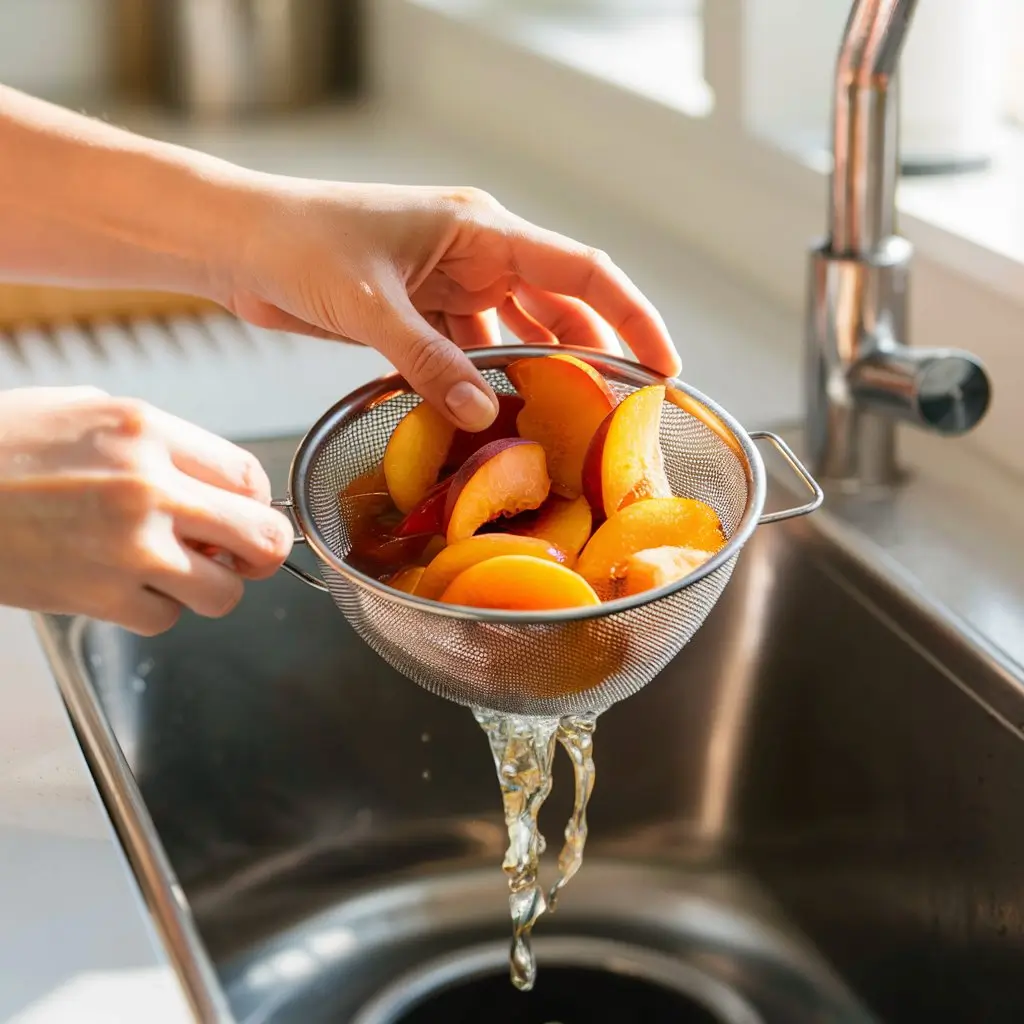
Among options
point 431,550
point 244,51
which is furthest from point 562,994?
point 244,51

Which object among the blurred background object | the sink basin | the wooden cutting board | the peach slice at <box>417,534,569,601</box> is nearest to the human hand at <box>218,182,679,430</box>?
the peach slice at <box>417,534,569,601</box>

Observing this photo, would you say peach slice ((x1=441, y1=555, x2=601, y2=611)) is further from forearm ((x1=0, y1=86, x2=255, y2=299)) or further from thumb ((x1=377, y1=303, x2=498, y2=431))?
forearm ((x1=0, y1=86, x2=255, y2=299))

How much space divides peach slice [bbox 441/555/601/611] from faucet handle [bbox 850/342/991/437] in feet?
1.17

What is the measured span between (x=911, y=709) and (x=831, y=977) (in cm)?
17

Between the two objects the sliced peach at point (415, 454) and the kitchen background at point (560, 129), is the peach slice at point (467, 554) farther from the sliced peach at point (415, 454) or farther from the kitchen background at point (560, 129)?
the kitchen background at point (560, 129)

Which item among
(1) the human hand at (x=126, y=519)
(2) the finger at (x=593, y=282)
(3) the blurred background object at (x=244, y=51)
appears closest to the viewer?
(1) the human hand at (x=126, y=519)

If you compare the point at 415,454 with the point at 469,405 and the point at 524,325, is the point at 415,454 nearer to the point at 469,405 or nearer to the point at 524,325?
the point at 469,405

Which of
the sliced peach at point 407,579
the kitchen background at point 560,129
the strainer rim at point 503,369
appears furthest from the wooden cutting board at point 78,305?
the sliced peach at point 407,579

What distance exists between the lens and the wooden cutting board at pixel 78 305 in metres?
1.27

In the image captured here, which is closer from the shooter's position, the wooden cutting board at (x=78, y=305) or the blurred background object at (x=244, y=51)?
the wooden cutting board at (x=78, y=305)

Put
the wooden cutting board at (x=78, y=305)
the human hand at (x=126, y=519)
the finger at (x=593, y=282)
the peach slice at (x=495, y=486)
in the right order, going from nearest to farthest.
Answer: the human hand at (x=126, y=519) < the peach slice at (x=495, y=486) < the finger at (x=593, y=282) < the wooden cutting board at (x=78, y=305)

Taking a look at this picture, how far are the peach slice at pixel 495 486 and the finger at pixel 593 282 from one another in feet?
0.35

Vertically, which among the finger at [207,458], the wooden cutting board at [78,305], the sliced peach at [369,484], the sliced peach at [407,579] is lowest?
the wooden cutting board at [78,305]

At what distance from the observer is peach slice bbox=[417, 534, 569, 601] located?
2.13 feet
